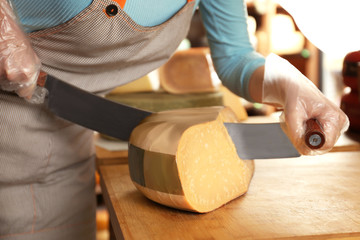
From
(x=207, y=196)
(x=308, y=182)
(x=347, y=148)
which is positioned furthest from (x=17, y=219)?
(x=347, y=148)

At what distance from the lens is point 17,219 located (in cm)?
87

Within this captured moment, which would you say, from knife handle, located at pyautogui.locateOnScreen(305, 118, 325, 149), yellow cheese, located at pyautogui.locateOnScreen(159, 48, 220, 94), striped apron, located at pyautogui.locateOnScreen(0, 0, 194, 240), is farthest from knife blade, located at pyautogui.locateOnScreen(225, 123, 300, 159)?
yellow cheese, located at pyautogui.locateOnScreen(159, 48, 220, 94)

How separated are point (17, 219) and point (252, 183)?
45 centimetres

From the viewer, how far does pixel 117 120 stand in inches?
32.2

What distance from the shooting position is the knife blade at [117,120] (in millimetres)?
745

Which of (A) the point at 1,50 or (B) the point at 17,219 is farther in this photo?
(B) the point at 17,219

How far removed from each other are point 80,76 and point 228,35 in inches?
12.0

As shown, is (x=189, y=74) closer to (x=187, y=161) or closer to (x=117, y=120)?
(x=117, y=120)

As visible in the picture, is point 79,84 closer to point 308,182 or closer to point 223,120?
point 223,120

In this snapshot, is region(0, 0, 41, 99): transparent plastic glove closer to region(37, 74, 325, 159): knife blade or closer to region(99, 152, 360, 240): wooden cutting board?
region(37, 74, 325, 159): knife blade

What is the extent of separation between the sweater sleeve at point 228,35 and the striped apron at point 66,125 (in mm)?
62

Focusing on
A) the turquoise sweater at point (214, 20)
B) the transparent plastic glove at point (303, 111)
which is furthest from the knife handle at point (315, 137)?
the turquoise sweater at point (214, 20)

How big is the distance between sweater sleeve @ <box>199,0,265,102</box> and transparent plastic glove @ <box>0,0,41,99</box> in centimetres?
37

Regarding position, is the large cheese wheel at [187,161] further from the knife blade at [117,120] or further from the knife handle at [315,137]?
the knife handle at [315,137]
